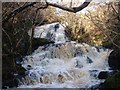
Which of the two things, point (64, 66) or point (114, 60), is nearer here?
point (64, 66)

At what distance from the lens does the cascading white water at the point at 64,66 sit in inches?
532

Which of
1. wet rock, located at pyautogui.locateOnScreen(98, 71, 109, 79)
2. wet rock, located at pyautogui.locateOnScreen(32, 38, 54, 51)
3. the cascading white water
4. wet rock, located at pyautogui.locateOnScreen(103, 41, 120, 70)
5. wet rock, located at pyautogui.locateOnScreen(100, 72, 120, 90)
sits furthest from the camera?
wet rock, located at pyautogui.locateOnScreen(32, 38, 54, 51)

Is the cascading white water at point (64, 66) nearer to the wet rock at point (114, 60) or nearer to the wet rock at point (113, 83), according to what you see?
the wet rock at point (114, 60)

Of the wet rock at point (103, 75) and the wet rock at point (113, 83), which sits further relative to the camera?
the wet rock at point (103, 75)

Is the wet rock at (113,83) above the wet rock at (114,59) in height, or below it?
below

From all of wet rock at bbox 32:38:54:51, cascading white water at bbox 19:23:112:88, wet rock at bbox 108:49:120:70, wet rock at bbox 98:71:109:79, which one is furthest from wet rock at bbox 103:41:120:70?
wet rock at bbox 32:38:54:51

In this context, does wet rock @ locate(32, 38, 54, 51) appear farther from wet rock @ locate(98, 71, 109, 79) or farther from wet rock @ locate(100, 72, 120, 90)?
wet rock @ locate(100, 72, 120, 90)

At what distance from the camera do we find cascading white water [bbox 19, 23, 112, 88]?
13.5 metres

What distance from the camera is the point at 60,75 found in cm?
1407

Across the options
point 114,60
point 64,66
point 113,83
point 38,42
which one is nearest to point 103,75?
point 113,83

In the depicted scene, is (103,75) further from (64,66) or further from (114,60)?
(114,60)

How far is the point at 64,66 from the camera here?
16.3m

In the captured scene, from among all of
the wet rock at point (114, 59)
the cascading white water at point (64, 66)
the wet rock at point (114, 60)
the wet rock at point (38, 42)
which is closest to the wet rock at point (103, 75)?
the cascading white water at point (64, 66)

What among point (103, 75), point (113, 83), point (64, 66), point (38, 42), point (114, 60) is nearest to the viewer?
point (113, 83)
